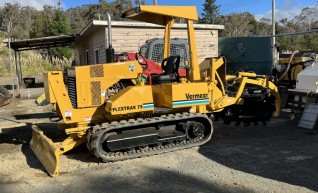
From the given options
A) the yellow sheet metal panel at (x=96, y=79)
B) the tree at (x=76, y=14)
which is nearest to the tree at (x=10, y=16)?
the tree at (x=76, y=14)

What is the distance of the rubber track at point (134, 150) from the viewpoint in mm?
5797

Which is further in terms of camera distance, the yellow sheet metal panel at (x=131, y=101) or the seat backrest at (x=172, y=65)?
the seat backrest at (x=172, y=65)

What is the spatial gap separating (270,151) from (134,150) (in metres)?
2.39

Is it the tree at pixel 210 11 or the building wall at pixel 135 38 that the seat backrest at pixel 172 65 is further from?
the tree at pixel 210 11

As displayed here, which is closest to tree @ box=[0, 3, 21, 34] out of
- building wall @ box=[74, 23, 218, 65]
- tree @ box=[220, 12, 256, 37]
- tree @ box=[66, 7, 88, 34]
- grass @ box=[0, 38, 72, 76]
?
tree @ box=[66, 7, 88, 34]

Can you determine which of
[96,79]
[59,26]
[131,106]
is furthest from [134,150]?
[59,26]

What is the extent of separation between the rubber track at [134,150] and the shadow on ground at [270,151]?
0.45m

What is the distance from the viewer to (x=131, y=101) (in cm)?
602

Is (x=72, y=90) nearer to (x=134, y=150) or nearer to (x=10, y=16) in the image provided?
(x=134, y=150)

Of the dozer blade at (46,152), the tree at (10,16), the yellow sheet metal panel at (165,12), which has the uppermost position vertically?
the tree at (10,16)

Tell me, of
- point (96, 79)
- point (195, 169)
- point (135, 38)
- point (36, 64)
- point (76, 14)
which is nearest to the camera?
point (195, 169)

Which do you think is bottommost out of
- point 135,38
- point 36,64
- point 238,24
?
point 36,64

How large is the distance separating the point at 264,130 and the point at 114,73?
12.5ft

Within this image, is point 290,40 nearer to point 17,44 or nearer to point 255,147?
point 17,44
